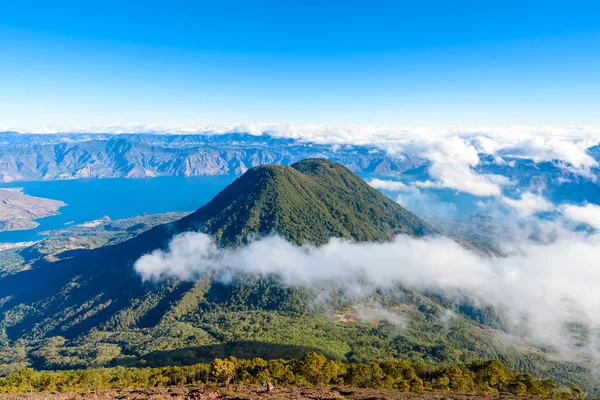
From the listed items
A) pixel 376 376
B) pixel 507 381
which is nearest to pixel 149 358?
pixel 376 376

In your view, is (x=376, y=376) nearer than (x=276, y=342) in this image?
Yes

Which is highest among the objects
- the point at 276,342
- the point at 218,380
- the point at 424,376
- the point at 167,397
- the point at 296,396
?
the point at 167,397

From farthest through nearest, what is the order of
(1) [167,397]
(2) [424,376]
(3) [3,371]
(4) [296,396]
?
1. (3) [3,371]
2. (2) [424,376]
3. (4) [296,396]
4. (1) [167,397]

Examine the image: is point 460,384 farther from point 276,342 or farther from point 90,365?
point 90,365

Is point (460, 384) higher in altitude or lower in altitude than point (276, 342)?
higher

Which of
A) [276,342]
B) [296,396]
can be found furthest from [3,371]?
[296,396]

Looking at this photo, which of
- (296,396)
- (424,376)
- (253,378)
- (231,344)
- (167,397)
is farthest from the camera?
(231,344)

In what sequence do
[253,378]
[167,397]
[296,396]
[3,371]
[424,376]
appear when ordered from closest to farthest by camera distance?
[167,397]
[296,396]
[253,378]
[424,376]
[3,371]

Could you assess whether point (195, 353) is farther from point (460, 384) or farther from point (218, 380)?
point (460, 384)

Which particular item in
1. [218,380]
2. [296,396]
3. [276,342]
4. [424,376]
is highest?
[296,396]
